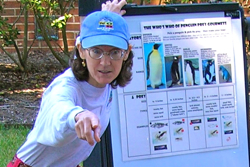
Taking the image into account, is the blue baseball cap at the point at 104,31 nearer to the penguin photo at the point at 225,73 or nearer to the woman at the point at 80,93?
the woman at the point at 80,93

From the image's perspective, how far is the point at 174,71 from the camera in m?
3.45

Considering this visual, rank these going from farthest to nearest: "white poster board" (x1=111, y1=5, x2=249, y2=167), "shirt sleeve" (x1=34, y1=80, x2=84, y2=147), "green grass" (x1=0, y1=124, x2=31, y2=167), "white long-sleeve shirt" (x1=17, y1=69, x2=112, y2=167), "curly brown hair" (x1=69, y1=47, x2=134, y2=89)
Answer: "green grass" (x1=0, y1=124, x2=31, y2=167) → "white poster board" (x1=111, y1=5, x2=249, y2=167) → "curly brown hair" (x1=69, y1=47, x2=134, y2=89) → "white long-sleeve shirt" (x1=17, y1=69, x2=112, y2=167) → "shirt sleeve" (x1=34, y1=80, x2=84, y2=147)

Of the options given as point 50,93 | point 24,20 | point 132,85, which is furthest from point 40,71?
point 50,93

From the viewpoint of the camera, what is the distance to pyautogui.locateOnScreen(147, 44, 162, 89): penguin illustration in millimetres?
3400

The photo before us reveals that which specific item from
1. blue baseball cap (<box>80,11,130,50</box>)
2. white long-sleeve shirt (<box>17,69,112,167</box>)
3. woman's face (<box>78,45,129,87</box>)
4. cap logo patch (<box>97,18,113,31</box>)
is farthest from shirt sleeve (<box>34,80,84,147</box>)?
cap logo patch (<box>97,18,113,31</box>)

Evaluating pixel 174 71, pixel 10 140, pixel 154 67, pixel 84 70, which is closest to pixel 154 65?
pixel 154 67

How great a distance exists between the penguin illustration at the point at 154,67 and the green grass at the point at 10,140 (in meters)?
2.18

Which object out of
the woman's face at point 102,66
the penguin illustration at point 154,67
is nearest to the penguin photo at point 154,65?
the penguin illustration at point 154,67

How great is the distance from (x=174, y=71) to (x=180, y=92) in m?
0.16

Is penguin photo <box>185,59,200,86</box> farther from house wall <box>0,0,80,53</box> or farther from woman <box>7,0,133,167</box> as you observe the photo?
house wall <box>0,0,80,53</box>

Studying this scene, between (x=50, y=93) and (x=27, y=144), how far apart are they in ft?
1.48

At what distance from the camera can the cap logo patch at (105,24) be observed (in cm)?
244

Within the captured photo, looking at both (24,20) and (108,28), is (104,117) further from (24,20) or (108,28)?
(24,20)

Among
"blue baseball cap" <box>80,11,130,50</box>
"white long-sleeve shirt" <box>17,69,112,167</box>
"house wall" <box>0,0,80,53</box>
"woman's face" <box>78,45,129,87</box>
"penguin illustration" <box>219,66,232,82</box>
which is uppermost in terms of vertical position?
"house wall" <box>0,0,80,53</box>
